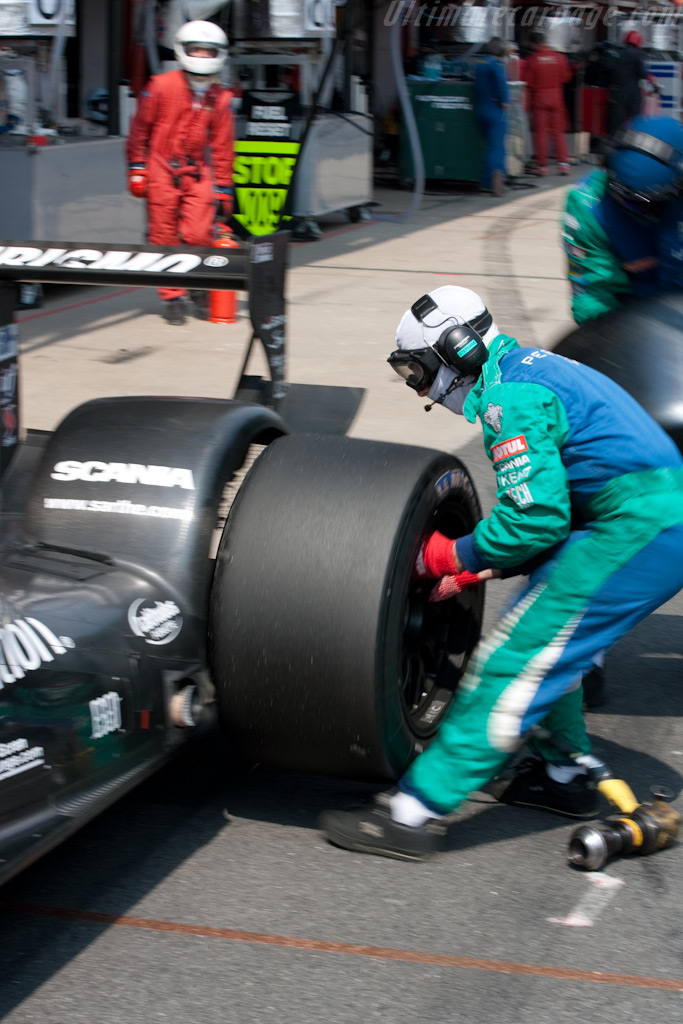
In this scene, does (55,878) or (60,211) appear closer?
(55,878)

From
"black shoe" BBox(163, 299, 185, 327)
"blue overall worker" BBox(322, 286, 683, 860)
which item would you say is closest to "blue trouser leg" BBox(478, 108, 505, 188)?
"black shoe" BBox(163, 299, 185, 327)

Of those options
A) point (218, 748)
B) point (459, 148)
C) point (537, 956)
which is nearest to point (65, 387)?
point (218, 748)

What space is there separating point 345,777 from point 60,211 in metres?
7.39

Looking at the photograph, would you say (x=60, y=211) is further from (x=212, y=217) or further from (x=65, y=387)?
(x=65, y=387)

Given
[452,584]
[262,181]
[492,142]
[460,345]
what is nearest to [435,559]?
[452,584]

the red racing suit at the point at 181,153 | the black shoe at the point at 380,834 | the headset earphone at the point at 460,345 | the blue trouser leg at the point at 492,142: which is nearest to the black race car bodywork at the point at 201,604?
the black shoe at the point at 380,834

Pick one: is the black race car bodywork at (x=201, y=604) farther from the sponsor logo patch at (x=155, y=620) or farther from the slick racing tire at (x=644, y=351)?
the slick racing tire at (x=644, y=351)

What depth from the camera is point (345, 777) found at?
2924 millimetres

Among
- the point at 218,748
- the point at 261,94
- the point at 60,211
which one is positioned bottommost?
the point at 218,748

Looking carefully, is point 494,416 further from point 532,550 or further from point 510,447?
point 532,550

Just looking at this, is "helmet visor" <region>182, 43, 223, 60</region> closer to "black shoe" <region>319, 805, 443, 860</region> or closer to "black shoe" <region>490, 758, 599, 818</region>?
"black shoe" <region>490, 758, 599, 818</region>

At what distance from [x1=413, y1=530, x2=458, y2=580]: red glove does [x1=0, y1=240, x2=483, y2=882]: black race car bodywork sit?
0.07 meters

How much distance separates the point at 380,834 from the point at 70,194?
762 cm

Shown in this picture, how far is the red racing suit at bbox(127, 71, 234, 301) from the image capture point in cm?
873
